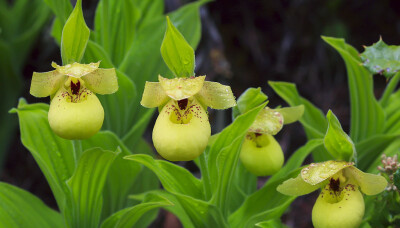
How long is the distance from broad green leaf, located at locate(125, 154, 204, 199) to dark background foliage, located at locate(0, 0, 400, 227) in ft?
4.26

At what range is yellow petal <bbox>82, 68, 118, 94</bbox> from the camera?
119 cm

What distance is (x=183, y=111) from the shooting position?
3.76 feet

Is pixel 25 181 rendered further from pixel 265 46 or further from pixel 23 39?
pixel 265 46

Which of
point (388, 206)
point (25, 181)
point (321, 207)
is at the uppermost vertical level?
point (321, 207)

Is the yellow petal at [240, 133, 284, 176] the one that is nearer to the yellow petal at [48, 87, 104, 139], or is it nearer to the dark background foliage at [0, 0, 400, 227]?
the yellow petal at [48, 87, 104, 139]

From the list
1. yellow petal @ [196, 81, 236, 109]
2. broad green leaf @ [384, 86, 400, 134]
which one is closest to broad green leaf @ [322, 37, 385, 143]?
broad green leaf @ [384, 86, 400, 134]

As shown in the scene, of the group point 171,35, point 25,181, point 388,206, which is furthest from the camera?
point 25,181

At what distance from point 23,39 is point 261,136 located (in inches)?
55.8

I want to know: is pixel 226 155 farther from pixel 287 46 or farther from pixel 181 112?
pixel 287 46

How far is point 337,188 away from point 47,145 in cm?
73

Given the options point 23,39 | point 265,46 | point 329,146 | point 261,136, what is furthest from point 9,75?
point 329,146

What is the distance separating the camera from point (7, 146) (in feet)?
7.98

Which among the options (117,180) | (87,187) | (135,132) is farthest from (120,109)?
(87,187)

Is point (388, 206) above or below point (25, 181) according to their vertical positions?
above
